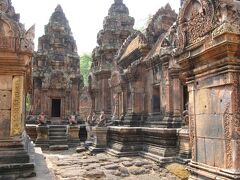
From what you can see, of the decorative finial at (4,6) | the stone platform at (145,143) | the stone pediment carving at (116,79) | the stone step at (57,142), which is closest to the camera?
the decorative finial at (4,6)

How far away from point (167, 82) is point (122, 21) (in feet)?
Answer: 42.3

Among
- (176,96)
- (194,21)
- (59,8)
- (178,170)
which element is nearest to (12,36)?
(194,21)

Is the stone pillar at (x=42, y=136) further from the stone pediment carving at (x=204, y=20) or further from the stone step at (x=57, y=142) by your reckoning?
the stone pediment carving at (x=204, y=20)

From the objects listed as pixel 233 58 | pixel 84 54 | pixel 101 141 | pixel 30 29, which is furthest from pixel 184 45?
pixel 84 54

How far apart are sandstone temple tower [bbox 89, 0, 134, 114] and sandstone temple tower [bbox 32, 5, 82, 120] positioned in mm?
1779

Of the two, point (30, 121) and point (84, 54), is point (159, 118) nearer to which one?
point (30, 121)

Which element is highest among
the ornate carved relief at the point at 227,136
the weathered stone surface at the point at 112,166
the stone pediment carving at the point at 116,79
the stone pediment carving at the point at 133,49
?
the stone pediment carving at the point at 133,49

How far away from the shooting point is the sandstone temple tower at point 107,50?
823 inches

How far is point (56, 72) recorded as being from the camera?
71.9 ft

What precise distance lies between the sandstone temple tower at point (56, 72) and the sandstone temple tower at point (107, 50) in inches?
70.0

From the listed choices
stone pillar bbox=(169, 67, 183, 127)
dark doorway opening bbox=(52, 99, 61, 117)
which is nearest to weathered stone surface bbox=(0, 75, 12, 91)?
stone pillar bbox=(169, 67, 183, 127)

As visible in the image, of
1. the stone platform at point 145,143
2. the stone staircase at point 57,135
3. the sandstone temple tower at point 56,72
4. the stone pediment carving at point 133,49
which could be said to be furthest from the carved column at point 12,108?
the sandstone temple tower at point 56,72

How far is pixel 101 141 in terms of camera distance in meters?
14.0

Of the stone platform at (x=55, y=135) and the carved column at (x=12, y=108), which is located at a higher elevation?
the carved column at (x=12, y=108)
